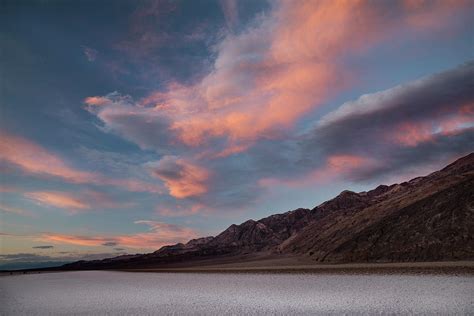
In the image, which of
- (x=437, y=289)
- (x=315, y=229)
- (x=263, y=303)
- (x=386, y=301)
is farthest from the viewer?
(x=315, y=229)

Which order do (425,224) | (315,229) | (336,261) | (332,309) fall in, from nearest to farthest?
(332,309) → (425,224) → (336,261) → (315,229)

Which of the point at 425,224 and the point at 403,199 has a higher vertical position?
the point at 403,199

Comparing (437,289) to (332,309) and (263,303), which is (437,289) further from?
(263,303)

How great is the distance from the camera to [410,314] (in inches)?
779

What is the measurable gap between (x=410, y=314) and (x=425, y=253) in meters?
55.8

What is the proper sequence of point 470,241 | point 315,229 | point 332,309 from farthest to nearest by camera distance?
point 315,229, point 470,241, point 332,309

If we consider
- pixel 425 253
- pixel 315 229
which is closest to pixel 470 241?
pixel 425 253

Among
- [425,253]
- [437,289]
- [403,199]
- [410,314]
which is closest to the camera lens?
[410,314]

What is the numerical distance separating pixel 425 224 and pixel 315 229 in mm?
82769

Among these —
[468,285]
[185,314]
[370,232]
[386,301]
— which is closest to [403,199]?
[370,232]

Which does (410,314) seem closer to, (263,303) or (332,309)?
(332,309)

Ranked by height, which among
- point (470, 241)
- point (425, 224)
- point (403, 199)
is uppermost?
point (403, 199)

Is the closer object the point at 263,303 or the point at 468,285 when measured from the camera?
the point at 263,303

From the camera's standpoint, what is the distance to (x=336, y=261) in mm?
87750
